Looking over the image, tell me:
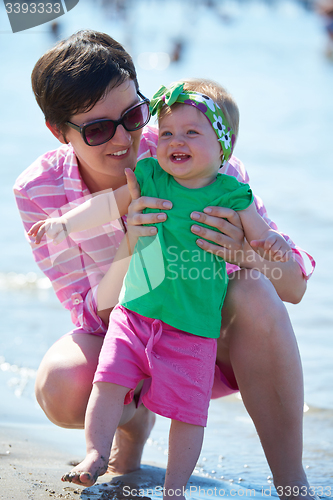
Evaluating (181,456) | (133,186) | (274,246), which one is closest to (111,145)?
(133,186)

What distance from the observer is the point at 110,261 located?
8.32 feet

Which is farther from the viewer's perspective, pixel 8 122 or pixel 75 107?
pixel 8 122

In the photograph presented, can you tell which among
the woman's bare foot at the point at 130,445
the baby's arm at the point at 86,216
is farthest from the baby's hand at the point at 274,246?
the woman's bare foot at the point at 130,445

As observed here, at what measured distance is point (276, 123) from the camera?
424 inches

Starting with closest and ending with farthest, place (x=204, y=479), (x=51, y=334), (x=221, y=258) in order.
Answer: (x=221, y=258), (x=204, y=479), (x=51, y=334)

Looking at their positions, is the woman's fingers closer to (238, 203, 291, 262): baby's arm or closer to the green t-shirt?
the green t-shirt

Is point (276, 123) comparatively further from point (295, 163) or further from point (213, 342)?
point (213, 342)

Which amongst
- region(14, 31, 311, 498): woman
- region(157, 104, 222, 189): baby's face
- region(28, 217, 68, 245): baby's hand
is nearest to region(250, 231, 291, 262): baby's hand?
region(14, 31, 311, 498): woman

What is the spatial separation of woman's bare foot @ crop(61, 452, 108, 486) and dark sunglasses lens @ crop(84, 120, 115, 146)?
44.6 inches

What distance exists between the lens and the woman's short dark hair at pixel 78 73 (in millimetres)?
2256

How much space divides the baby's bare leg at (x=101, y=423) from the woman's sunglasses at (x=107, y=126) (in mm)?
922

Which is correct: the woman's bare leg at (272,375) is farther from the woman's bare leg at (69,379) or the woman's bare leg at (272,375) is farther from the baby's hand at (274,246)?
the woman's bare leg at (69,379)

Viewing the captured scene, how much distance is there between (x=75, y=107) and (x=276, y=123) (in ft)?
29.5

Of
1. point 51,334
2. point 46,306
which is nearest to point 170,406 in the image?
point 51,334
